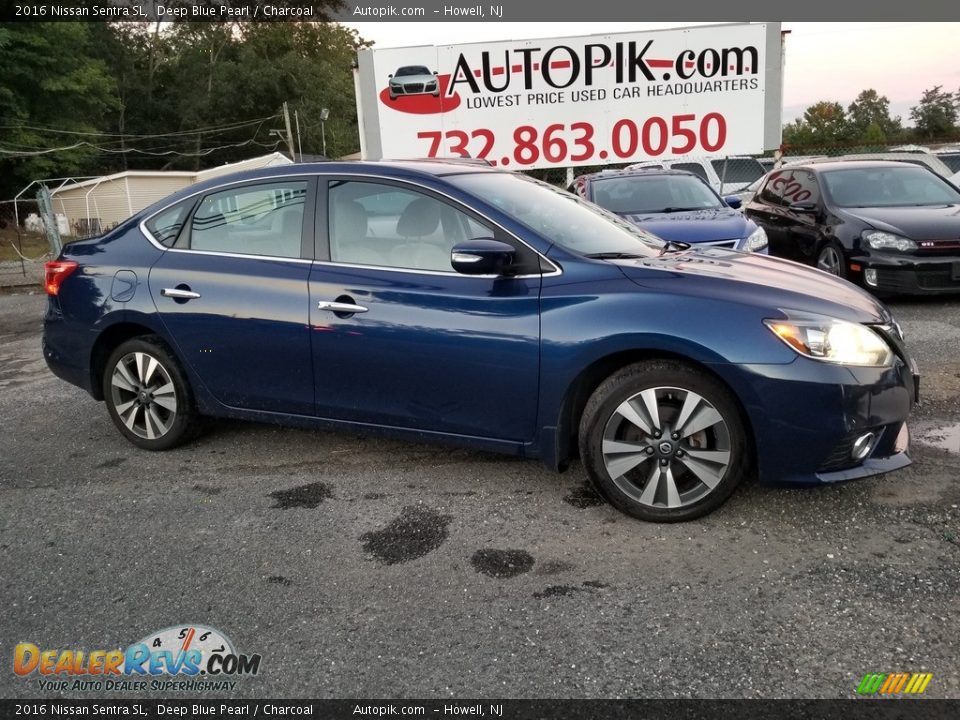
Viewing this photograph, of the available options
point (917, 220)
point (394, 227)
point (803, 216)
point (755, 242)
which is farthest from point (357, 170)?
point (803, 216)

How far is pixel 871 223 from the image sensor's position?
8.09m

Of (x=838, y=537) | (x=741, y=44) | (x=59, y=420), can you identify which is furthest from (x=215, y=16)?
(x=838, y=537)

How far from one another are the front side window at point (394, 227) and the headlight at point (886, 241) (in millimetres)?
5692

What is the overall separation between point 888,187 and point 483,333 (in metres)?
7.19

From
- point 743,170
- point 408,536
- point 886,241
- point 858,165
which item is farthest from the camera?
point 743,170

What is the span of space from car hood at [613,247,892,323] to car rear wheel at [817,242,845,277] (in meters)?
4.73

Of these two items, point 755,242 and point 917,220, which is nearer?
point 755,242

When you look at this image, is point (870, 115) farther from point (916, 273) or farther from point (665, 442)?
point (665, 442)

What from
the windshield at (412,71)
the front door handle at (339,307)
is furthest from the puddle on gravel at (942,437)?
the windshield at (412,71)

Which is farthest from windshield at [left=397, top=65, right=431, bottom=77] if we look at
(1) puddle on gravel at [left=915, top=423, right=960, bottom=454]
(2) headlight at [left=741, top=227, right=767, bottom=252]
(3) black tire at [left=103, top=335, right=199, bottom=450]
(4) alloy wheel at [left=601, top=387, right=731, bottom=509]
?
(4) alloy wheel at [left=601, top=387, right=731, bottom=509]

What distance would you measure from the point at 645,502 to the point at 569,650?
1.02 m

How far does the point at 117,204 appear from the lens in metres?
40.2

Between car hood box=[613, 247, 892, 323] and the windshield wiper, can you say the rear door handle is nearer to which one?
the windshield wiper

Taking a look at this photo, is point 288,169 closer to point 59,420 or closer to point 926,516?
point 59,420
